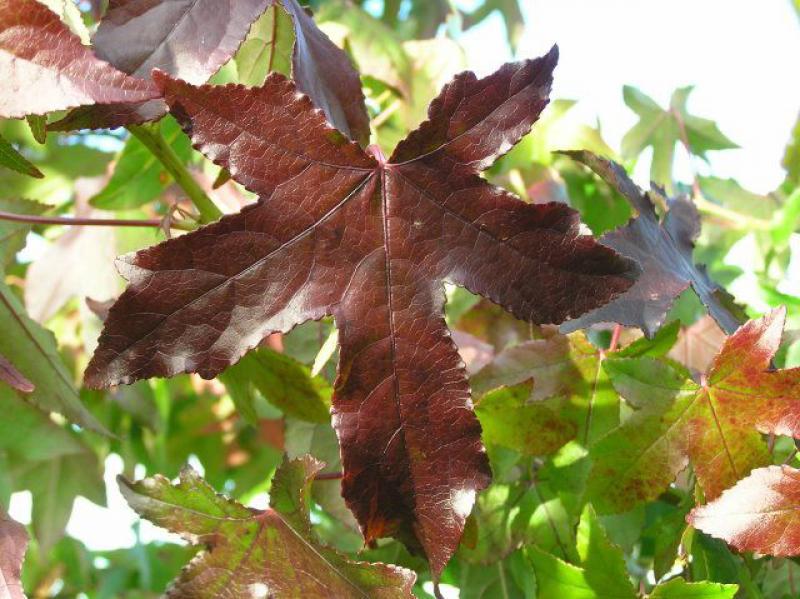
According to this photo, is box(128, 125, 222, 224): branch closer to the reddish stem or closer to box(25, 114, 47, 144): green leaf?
the reddish stem

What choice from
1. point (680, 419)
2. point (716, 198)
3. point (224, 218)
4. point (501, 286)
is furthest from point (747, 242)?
point (224, 218)

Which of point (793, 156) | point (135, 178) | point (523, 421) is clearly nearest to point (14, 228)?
point (135, 178)

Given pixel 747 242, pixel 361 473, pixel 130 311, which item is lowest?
pixel 747 242

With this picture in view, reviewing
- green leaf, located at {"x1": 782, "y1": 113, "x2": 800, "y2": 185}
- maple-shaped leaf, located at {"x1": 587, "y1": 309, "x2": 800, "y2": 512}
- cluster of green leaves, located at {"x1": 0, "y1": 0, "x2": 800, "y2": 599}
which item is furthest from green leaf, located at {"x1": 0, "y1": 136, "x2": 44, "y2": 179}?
green leaf, located at {"x1": 782, "y1": 113, "x2": 800, "y2": 185}

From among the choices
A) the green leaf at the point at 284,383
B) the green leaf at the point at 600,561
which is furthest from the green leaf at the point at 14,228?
the green leaf at the point at 600,561

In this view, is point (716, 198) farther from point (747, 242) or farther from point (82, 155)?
point (82, 155)
